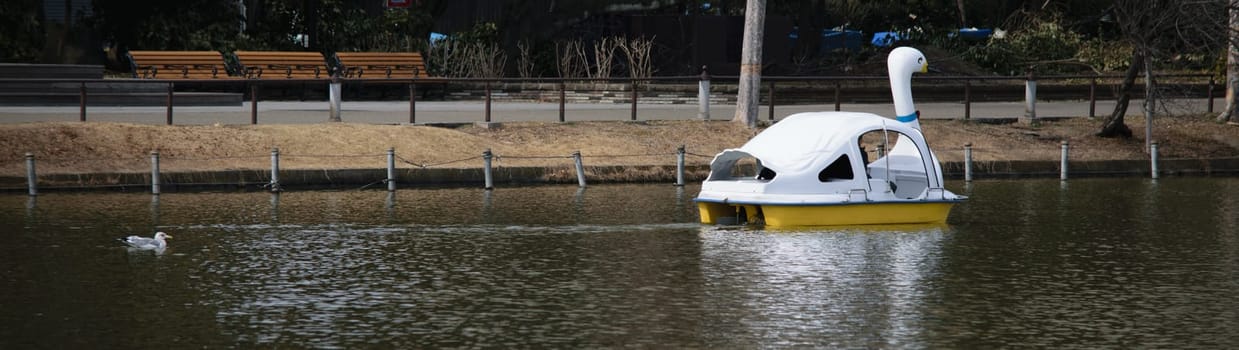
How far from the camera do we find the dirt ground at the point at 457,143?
90.8 ft

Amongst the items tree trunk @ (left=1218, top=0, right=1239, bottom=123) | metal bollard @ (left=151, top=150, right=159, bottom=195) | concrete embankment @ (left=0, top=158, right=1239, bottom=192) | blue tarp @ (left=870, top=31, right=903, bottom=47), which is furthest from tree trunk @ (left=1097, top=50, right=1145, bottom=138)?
metal bollard @ (left=151, top=150, right=159, bottom=195)

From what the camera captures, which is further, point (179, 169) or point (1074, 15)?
point (1074, 15)

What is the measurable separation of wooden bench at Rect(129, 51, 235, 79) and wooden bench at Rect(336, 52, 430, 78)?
10.7 ft

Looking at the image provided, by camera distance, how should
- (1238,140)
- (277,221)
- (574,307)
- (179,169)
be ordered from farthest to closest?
1. (1238,140)
2. (179,169)
3. (277,221)
4. (574,307)

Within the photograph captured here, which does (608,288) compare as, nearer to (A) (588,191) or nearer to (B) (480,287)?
(B) (480,287)

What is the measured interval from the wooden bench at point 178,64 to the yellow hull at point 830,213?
2010 centimetres

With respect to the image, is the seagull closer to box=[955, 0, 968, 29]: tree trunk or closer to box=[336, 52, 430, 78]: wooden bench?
box=[336, 52, 430, 78]: wooden bench

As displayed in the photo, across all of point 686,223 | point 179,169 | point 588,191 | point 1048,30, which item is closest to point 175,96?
point 179,169

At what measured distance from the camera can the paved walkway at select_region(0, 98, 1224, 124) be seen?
32094mm

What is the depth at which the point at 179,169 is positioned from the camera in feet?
89.1

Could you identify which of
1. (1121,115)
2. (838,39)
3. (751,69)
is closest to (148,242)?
(751,69)

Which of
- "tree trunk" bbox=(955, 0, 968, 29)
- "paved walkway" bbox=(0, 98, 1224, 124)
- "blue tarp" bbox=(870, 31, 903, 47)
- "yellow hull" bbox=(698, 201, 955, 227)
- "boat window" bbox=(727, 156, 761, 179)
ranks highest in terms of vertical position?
"tree trunk" bbox=(955, 0, 968, 29)

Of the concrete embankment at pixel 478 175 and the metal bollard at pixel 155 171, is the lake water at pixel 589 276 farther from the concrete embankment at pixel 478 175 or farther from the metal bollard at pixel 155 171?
the concrete embankment at pixel 478 175

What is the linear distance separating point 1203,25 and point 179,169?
21.2 m
